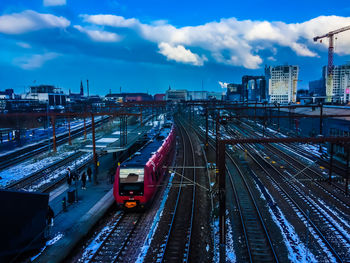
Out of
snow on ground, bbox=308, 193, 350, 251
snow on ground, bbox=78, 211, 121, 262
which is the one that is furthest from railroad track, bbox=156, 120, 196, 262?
snow on ground, bbox=308, 193, 350, 251

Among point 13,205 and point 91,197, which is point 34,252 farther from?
point 91,197

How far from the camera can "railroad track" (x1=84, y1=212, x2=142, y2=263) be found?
33.5 ft

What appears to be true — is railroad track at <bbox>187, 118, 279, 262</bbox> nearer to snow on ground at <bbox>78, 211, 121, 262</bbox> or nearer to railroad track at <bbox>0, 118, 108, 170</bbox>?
snow on ground at <bbox>78, 211, 121, 262</bbox>

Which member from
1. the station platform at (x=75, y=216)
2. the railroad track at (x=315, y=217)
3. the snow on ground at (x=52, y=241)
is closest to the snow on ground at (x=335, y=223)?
the railroad track at (x=315, y=217)

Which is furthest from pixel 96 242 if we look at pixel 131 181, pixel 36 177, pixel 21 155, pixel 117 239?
pixel 21 155

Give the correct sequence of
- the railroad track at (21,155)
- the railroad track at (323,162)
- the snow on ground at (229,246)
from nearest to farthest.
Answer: the snow on ground at (229,246)
the railroad track at (323,162)
the railroad track at (21,155)

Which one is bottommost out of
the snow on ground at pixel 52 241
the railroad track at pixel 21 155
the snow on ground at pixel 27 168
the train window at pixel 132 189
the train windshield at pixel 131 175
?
the snow on ground at pixel 52 241

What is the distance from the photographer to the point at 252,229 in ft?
40.5

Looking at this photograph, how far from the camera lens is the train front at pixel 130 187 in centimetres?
1366

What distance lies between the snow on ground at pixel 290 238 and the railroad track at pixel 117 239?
700cm

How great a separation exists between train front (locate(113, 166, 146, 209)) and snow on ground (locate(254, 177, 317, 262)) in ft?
23.7

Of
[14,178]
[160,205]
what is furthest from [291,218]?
[14,178]

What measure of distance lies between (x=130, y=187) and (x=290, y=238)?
825 centimetres

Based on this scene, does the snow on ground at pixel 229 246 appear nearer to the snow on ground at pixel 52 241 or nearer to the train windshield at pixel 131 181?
the train windshield at pixel 131 181
